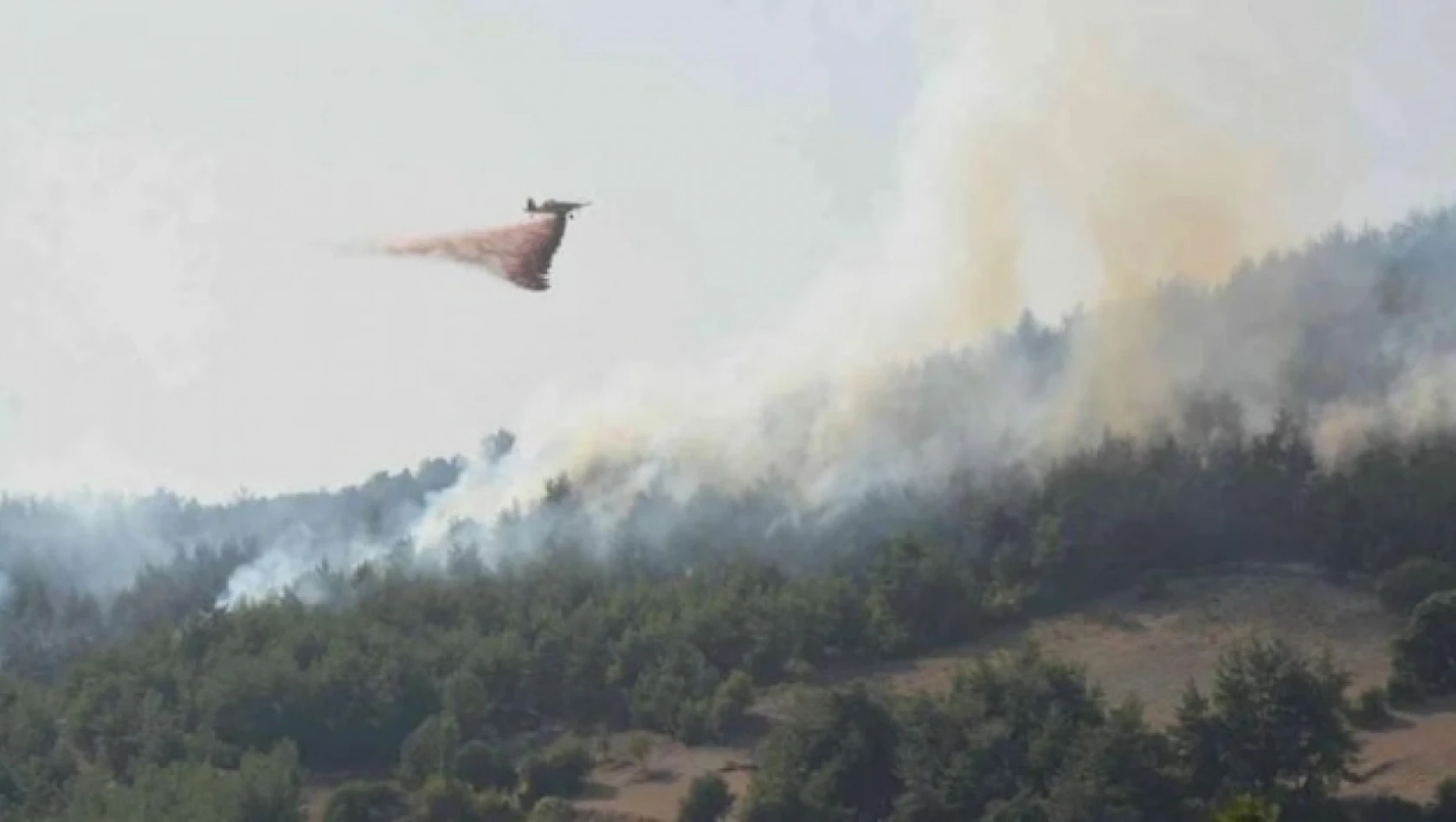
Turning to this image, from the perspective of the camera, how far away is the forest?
377ft

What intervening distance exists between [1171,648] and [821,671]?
2318 centimetres

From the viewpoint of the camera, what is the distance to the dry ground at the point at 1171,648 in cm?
13075

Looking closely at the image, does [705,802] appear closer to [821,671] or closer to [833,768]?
[833,768]

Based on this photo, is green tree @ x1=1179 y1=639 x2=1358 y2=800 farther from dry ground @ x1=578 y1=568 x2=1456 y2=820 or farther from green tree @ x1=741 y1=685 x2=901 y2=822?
green tree @ x1=741 y1=685 x2=901 y2=822

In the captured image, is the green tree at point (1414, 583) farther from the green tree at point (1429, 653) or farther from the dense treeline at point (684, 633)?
the green tree at point (1429, 653)

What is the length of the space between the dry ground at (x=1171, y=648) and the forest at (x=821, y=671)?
2.21 metres

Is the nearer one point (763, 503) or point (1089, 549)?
point (1089, 549)

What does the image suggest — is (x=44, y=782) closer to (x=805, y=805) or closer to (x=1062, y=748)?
(x=805, y=805)

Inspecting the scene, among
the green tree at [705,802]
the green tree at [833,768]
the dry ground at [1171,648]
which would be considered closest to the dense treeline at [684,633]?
the dry ground at [1171,648]

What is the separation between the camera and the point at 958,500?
17638cm

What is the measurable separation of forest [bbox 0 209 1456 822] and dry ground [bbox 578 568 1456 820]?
87.0 inches

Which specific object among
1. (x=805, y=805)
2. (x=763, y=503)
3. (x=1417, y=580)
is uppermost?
(x=763, y=503)

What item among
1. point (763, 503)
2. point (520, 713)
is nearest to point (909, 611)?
point (520, 713)

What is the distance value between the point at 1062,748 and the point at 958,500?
205 ft
